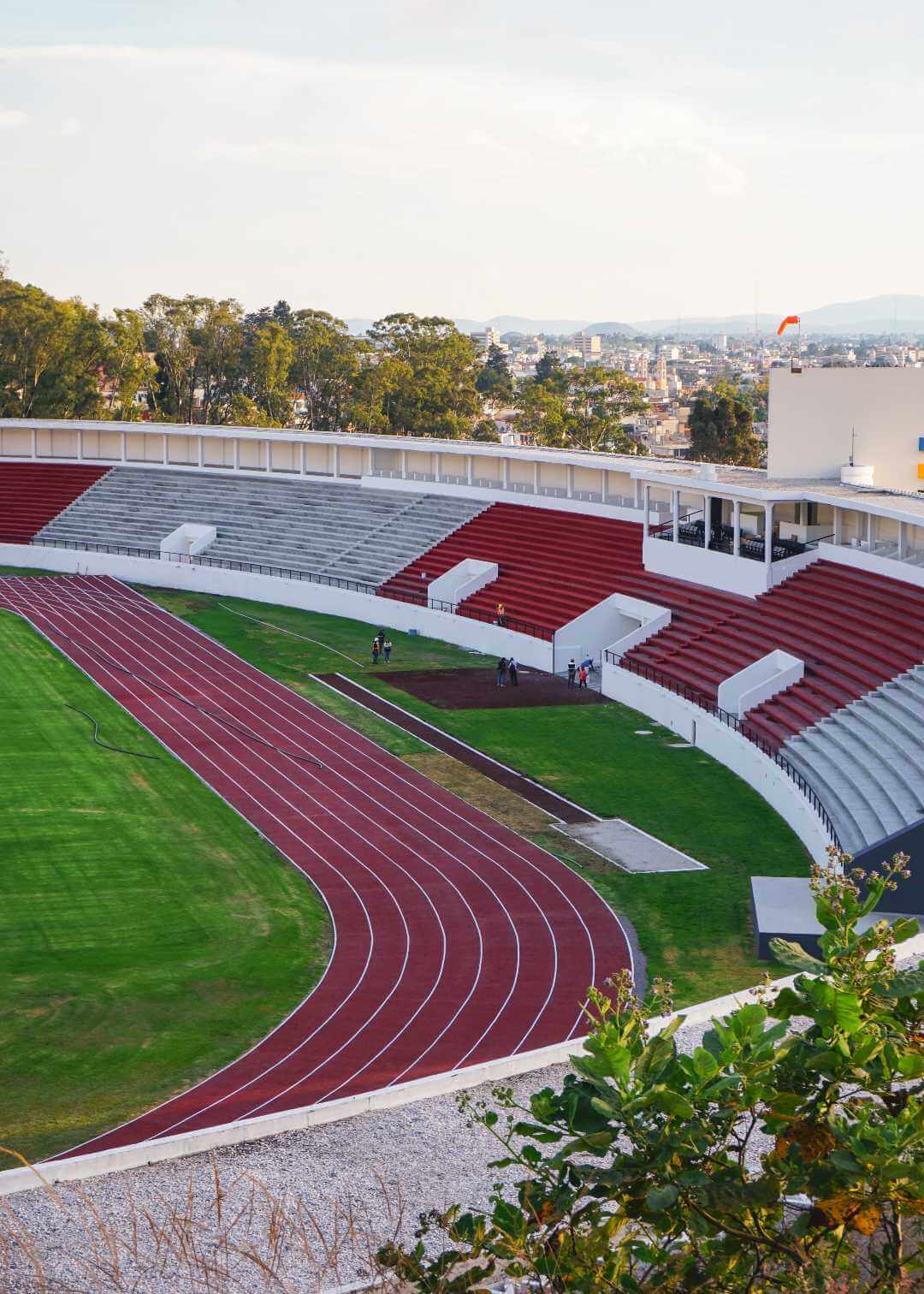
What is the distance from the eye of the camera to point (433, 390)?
91.9 meters

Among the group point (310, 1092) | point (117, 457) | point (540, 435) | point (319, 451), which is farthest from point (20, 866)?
point (540, 435)

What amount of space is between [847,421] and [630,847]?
57.8 ft

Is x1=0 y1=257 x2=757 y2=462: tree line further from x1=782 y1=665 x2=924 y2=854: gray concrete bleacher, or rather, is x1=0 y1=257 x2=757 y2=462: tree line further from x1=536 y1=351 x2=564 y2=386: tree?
x1=782 y1=665 x2=924 y2=854: gray concrete bleacher

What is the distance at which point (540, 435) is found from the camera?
87062 millimetres

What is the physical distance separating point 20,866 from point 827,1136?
62.4ft

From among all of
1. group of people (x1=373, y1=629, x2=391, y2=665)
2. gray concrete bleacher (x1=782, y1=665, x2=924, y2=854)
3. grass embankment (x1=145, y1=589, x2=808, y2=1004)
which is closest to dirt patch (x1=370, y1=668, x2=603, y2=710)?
grass embankment (x1=145, y1=589, x2=808, y2=1004)

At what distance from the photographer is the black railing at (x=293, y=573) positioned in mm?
41594

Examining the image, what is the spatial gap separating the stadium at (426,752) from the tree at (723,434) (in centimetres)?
2847

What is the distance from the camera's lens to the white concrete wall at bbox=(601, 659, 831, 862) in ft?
86.4

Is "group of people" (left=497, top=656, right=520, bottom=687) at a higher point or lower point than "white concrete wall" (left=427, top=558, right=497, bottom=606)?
lower

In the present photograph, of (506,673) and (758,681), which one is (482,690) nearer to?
(506,673)

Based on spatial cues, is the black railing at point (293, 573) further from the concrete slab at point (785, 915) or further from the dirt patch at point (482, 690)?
the concrete slab at point (785, 915)

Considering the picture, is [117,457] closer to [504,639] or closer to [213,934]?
[504,639]

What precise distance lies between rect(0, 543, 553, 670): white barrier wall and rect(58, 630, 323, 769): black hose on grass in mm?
7288
